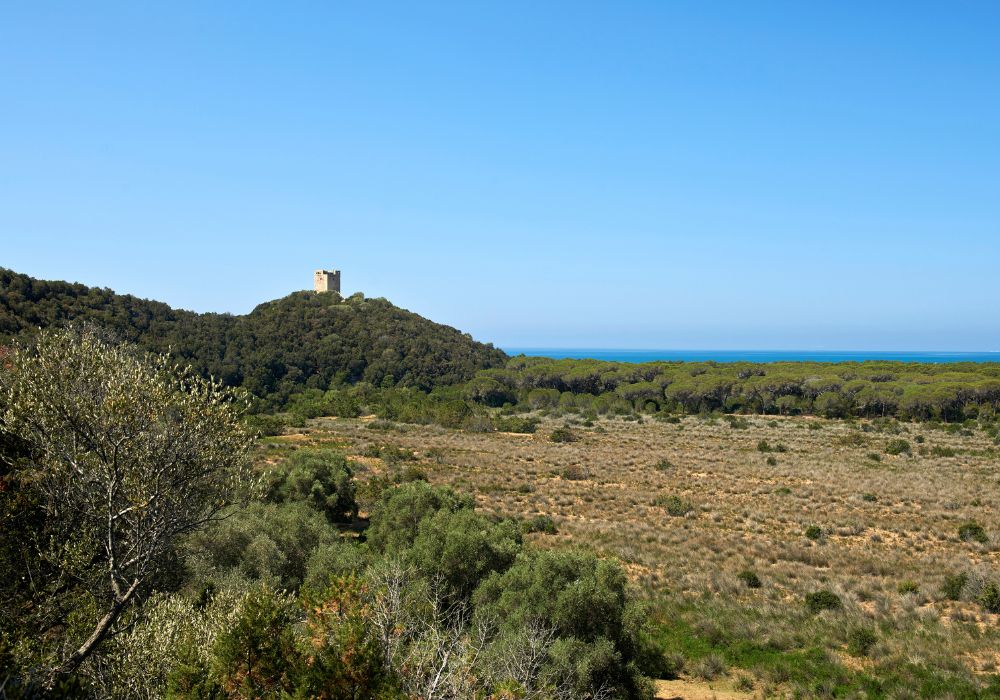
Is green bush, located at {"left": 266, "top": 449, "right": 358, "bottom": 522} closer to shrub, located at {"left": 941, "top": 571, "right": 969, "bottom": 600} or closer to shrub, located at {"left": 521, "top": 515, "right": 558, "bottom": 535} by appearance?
shrub, located at {"left": 521, "top": 515, "right": 558, "bottom": 535}

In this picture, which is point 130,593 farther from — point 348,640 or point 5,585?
point 348,640

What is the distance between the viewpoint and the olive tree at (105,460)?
9516 mm

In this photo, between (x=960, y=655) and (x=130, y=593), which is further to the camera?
(x=960, y=655)

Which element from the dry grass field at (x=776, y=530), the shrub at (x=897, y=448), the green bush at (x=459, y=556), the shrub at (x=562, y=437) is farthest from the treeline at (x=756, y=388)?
the green bush at (x=459, y=556)

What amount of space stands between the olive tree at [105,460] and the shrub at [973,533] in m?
25.9

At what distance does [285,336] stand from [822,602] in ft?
267

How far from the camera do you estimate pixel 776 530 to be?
974 inches

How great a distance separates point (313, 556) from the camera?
15.3m

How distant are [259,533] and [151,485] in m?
6.48

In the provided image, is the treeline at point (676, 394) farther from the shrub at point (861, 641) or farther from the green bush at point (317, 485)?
the shrub at point (861, 641)

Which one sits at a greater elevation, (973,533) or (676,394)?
(676,394)

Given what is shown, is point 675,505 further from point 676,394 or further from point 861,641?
point 676,394

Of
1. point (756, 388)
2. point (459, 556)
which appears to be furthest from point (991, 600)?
point (756, 388)

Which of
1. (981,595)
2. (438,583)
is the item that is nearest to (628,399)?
(981,595)
